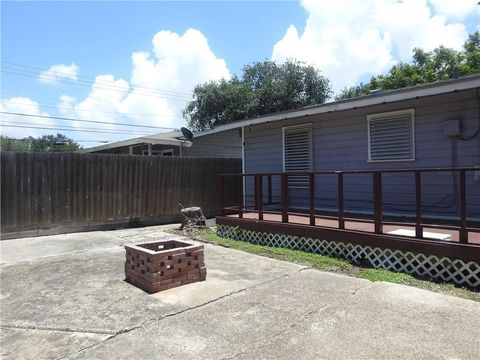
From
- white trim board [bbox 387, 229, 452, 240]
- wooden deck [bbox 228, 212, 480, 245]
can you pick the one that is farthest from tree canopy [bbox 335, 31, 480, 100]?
white trim board [bbox 387, 229, 452, 240]

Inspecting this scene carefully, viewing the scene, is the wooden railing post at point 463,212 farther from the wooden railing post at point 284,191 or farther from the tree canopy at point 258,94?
the tree canopy at point 258,94

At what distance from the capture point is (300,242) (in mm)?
6891

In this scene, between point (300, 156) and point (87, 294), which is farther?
point (300, 156)

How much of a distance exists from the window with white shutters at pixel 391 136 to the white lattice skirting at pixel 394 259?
92.4 inches

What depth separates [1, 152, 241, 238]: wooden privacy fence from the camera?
8328mm

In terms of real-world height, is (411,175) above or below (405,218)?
above

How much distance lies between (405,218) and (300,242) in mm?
2006

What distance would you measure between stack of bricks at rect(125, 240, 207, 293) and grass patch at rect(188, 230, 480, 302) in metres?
1.83

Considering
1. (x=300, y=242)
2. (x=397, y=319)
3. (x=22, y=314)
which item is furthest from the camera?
(x=300, y=242)

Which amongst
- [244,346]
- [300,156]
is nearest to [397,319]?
[244,346]

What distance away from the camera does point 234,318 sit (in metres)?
3.82

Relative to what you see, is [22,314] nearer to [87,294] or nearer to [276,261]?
[87,294]

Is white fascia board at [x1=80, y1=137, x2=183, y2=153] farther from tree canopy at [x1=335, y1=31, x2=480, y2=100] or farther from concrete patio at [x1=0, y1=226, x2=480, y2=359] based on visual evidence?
tree canopy at [x1=335, y1=31, x2=480, y2=100]

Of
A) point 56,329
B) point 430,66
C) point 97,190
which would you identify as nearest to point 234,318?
point 56,329
